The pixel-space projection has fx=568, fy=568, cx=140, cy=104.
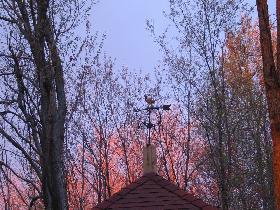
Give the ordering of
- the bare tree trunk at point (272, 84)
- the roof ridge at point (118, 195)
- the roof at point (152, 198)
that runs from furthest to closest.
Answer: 1. the roof ridge at point (118, 195)
2. the roof at point (152, 198)
3. the bare tree trunk at point (272, 84)

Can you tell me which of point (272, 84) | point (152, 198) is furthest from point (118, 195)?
point (272, 84)

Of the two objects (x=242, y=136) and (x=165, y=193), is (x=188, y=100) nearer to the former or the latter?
(x=242, y=136)

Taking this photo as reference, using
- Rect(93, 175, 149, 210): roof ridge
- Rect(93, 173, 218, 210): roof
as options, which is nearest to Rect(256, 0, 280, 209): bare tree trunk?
Rect(93, 173, 218, 210): roof

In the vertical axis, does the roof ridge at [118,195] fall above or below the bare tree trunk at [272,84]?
below

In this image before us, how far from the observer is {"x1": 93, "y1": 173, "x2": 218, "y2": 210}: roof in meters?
11.9

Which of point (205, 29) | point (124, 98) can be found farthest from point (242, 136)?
point (124, 98)

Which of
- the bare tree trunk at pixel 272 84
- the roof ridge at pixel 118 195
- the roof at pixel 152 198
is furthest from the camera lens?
the roof ridge at pixel 118 195

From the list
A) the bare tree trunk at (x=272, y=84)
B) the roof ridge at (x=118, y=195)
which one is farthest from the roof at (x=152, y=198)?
the bare tree trunk at (x=272, y=84)

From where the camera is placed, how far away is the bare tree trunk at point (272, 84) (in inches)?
340

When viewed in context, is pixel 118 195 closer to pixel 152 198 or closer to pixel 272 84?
pixel 152 198

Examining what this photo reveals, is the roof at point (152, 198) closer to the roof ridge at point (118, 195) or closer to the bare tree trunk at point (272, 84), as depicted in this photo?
the roof ridge at point (118, 195)

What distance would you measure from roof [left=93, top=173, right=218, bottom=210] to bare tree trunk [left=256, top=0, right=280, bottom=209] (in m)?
3.30

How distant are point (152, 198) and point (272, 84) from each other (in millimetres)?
4399

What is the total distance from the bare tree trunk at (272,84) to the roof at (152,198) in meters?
3.30
